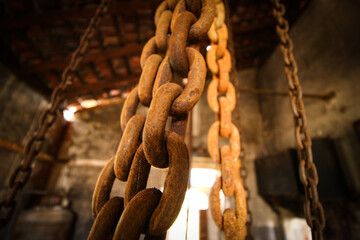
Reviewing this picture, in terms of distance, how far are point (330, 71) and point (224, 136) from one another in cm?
318

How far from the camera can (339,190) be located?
7.63 ft

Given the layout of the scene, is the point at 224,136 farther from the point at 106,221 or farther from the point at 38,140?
the point at 38,140

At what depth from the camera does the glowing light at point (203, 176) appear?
15.6 ft

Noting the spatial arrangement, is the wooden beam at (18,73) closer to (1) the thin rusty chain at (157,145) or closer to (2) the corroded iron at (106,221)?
(1) the thin rusty chain at (157,145)

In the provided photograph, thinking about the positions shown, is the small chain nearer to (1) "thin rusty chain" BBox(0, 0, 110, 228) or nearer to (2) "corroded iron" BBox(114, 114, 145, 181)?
(2) "corroded iron" BBox(114, 114, 145, 181)

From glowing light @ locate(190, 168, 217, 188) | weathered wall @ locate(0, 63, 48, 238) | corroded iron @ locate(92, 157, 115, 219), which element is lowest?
corroded iron @ locate(92, 157, 115, 219)

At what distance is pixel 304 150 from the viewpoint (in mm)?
713

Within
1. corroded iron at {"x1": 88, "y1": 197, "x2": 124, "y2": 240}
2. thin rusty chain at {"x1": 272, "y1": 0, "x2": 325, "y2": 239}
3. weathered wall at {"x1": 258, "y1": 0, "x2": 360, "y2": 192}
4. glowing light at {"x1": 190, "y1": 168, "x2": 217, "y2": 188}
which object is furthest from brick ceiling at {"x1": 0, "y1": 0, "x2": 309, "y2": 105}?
glowing light at {"x1": 190, "y1": 168, "x2": 217, "y2": 188}

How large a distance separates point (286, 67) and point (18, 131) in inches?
197

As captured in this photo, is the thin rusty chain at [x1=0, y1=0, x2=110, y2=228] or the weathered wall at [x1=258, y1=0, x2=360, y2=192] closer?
the thin rusty chain at [x1=0, y1=0, x2=110, y2=228]

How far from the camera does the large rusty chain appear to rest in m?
0.72

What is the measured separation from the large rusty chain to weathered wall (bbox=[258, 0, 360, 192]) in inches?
101

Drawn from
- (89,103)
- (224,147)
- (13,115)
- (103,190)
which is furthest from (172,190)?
(89,103)

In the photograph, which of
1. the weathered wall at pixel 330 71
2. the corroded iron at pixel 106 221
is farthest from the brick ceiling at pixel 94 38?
the corroded iron at pixel 106 221
